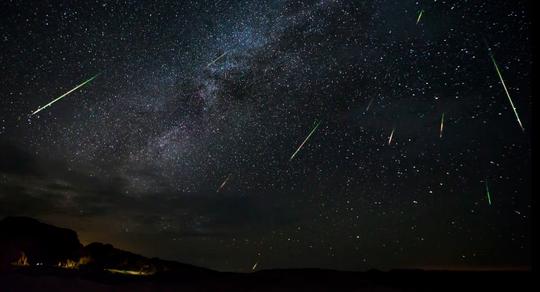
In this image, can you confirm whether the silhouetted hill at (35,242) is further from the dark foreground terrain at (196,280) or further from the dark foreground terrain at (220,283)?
the dark foreground terrain at (220,283)

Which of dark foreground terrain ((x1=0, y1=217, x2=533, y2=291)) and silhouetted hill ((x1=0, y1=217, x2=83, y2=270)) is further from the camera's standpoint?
silhouetted hill ((x1=0, y1=217, x2=83, y2=270))

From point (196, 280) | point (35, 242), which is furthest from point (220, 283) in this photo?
point (35, 242)

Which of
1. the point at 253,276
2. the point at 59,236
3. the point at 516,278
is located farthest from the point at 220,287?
the point at 59,236

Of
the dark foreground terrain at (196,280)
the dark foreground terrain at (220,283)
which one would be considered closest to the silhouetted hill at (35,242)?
the dark foreground terrain at (196,280)

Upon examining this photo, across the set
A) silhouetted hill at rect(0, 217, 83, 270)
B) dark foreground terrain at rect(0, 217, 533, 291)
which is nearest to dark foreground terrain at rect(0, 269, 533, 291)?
dark foreground terrain at rect(0, 217, 533, 291)

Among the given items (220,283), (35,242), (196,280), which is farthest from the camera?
(35,242)

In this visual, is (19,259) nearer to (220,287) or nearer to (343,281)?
(220,287)

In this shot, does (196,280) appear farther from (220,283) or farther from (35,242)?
(35,242)

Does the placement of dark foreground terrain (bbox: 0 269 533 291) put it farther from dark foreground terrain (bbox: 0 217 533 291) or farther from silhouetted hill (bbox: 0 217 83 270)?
silhouetted hill (bbox: 0 217 83 270)

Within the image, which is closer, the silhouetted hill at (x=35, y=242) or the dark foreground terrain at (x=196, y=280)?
the dark foreground terrain at (x=196, y=280)

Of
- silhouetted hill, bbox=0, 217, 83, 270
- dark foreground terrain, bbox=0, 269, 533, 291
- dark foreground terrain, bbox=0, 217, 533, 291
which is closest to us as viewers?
dark foreground terrain, bbox=0, 269, 533, 291

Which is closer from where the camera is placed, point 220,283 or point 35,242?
point 220,283
